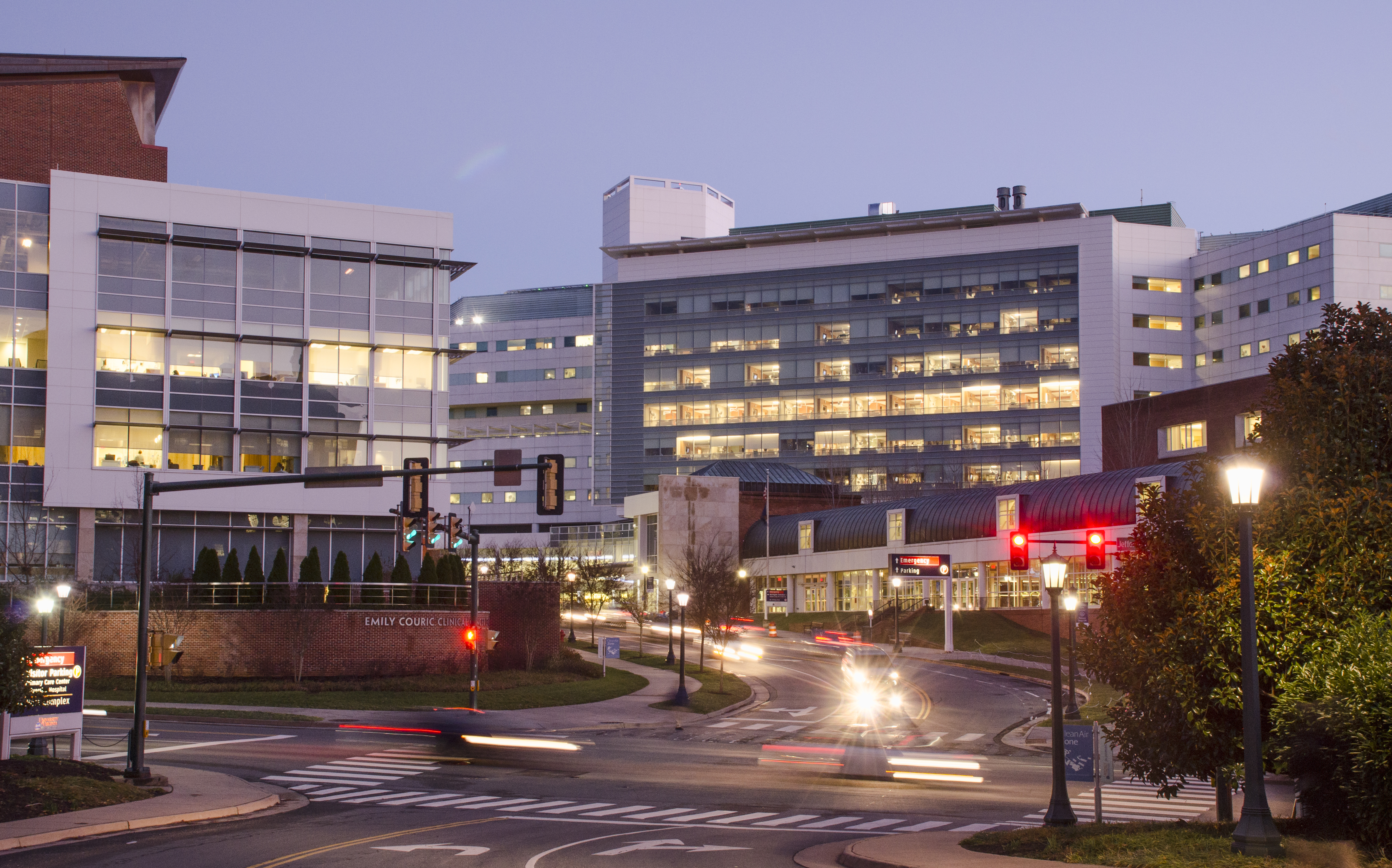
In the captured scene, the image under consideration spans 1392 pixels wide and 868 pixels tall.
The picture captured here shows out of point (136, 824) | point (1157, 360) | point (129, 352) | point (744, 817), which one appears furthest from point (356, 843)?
point (1157, 360)

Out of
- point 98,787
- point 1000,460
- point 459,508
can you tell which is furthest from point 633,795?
point 459,508

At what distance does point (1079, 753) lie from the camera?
2125cm

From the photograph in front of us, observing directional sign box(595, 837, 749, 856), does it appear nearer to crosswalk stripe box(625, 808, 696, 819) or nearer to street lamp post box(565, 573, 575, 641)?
crosswalk stripe box(625, 808, 696, 819)

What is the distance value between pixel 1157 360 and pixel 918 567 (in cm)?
8016

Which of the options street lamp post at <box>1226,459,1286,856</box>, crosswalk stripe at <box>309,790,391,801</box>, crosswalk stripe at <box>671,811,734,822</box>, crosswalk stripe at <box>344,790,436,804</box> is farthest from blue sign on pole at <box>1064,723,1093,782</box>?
crosswalk stripe at <box>309,790,391,801</box>

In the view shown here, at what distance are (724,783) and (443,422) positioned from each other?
4039 cm

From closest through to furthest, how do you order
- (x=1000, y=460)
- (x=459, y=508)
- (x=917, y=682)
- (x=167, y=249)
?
1. (x=917, y=682)
2. (x=167, y=249)
3. (x=1000, y=460)
4. (x=459, y=508)

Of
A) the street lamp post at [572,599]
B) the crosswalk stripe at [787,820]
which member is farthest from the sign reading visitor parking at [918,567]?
the crosswalk stripe at [787,820]

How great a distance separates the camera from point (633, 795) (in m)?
26.7

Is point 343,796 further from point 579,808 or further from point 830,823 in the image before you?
point 830,823

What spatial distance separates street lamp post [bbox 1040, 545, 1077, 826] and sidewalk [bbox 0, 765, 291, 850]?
46.9 ft

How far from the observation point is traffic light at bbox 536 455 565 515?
25.7 metres

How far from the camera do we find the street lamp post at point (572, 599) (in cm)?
7575

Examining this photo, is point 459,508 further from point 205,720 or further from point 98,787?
point 98,787
